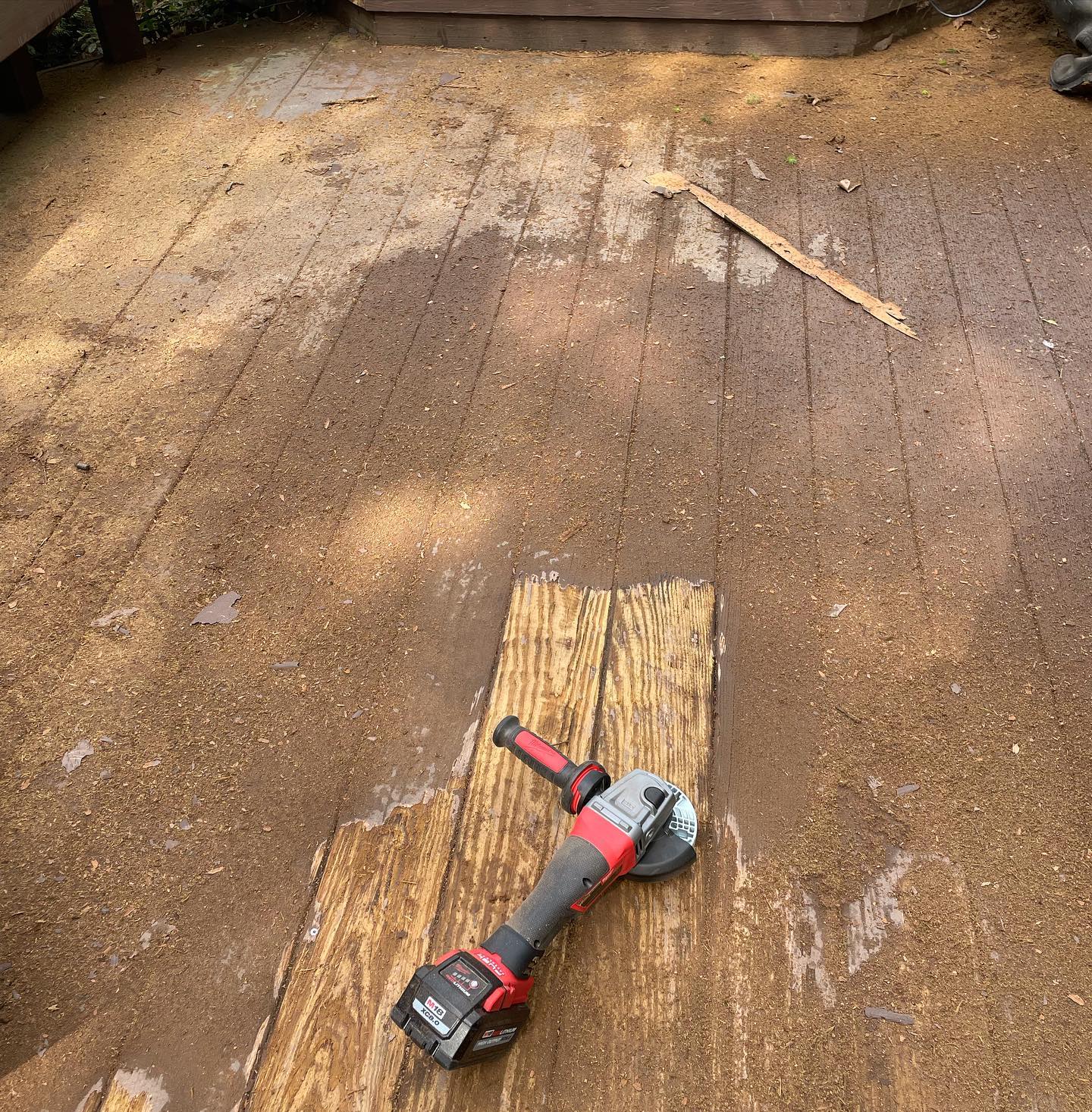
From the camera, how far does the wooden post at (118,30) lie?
12.8 ft

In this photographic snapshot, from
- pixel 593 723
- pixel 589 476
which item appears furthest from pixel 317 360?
pixel 593 723

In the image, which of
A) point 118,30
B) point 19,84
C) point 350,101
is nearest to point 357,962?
point 350,101

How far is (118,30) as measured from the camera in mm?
3975

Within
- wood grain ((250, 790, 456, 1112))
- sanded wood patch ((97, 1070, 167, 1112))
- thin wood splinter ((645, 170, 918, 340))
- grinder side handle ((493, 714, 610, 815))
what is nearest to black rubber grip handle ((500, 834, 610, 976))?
grinder side handle ((493, 714, 610, 815))

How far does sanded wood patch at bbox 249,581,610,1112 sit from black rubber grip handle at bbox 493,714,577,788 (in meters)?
0.14

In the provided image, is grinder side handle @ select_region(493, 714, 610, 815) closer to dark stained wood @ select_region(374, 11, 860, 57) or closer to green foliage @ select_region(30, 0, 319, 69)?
dark stained wood @ select_region(374, 11, 860, 57)

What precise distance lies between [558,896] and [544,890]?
2cm

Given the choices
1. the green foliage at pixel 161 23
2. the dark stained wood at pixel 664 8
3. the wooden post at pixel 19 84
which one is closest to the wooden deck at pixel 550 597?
the wooden post at pixel 19 84

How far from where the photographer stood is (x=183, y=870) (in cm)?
164

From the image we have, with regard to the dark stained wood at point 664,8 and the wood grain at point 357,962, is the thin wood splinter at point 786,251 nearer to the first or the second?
the dark stained wood at point 664,8

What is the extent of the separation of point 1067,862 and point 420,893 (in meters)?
1.10

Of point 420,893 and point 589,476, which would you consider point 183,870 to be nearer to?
point 420,893

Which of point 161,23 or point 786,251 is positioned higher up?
point 161,23

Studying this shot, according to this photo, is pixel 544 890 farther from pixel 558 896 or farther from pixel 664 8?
pixel 664 8
